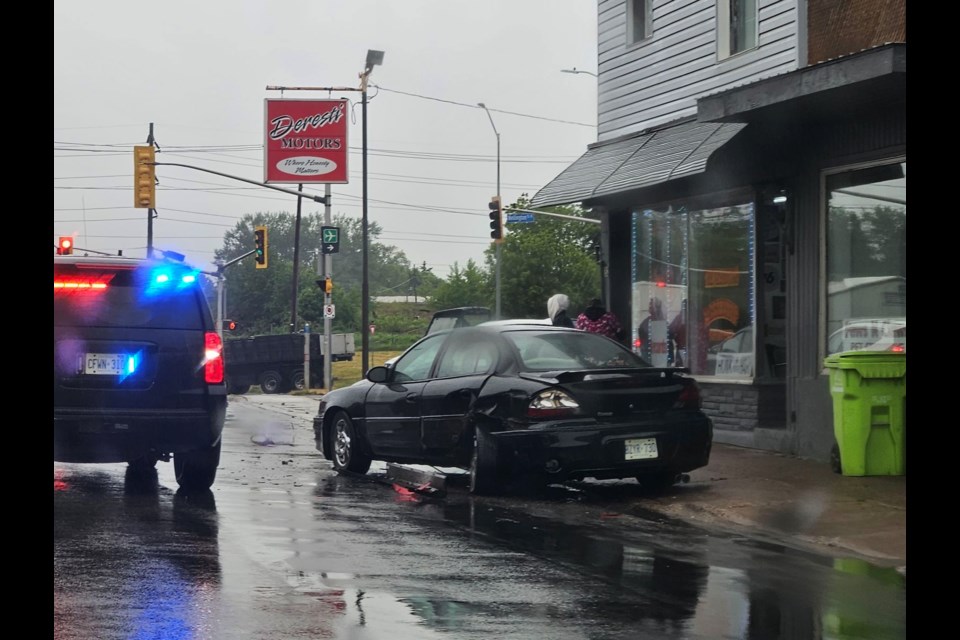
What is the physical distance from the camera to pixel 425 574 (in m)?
6.80

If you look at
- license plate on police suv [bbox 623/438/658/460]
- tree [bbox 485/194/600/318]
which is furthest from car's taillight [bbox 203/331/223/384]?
tree [bbox 485/194/600/318]

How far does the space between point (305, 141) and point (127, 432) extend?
3338cm

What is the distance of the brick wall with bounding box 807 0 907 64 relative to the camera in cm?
1307

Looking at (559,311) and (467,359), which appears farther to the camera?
(559,311)

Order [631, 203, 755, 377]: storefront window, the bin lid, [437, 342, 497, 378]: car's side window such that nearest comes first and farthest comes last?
[437, 342, 497, 378]: car's side window → the bin lid → [631, 203, 755, 377]: storefront window

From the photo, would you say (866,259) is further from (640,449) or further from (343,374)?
(343,374)

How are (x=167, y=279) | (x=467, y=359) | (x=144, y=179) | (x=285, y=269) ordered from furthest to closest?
(x=285, y=269)
(x=144, y=179)
(x=467, y=359)
(x=167, y=279)

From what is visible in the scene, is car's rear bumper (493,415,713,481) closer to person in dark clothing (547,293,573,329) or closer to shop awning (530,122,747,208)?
shop awning (530,122,747,208)

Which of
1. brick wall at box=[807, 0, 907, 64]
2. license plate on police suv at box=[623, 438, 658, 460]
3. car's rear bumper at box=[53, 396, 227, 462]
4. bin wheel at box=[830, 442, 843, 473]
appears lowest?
bin wheel at box=[830, 442, 843, 473]

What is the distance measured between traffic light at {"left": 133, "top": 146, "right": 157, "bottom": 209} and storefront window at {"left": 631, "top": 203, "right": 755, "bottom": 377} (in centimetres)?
1734

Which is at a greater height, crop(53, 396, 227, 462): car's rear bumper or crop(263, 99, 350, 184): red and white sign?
crop(263, 99, 350, 184): red and white sign

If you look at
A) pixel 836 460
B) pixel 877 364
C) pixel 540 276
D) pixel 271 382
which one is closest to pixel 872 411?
pixel 877 364

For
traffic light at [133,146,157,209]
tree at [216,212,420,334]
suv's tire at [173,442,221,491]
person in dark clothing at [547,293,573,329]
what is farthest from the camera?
tree at [216,212,420,334]
